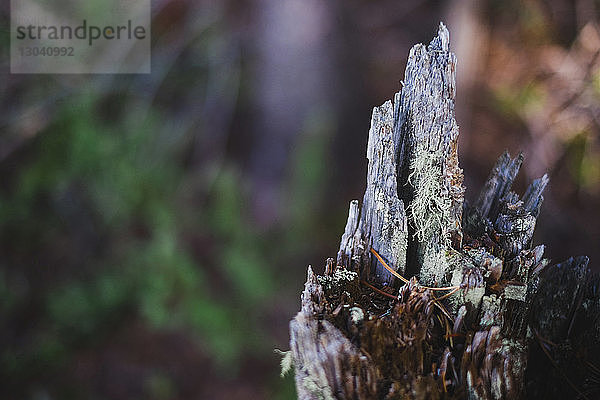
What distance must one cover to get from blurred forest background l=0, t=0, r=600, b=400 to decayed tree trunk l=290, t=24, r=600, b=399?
5.33 feet

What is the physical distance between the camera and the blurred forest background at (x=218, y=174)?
2992mm

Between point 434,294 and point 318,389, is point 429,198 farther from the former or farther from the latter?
point 318,389

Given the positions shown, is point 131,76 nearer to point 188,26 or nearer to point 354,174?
point 188,26

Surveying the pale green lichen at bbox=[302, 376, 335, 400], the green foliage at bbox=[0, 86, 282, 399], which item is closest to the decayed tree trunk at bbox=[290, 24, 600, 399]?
the pale green lichen at bbox=[302, 376, 335, 400]

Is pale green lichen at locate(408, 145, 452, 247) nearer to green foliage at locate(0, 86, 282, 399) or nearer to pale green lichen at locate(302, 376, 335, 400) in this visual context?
pale green lichen at locate(302, 376, 335, 400)

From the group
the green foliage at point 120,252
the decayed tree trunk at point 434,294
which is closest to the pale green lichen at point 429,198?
the decayed tree trunk at point 434,294

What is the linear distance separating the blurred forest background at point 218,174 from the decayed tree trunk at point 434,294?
1.62m

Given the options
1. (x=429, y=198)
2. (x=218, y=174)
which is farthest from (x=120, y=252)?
(x=429, y=198)

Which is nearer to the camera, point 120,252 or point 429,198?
point 429,198

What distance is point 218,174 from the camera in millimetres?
3777

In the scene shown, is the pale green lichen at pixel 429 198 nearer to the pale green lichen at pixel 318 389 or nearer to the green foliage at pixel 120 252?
the pale green lichen at pixel 318 389

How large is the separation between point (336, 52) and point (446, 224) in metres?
2.95

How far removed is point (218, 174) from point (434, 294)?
9.45ft

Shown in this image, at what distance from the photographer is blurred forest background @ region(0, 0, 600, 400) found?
9.82 feet
